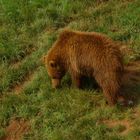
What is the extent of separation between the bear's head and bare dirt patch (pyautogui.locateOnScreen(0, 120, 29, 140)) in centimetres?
92

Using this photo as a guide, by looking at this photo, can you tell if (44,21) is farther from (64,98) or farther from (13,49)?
(64,98)

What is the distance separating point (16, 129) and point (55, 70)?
1.22m

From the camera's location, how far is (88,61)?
8891 mm

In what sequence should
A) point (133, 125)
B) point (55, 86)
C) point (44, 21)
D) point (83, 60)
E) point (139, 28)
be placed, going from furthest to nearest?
point (44, 21), point (139, 28), point (55, 86), point (83, 60), point (133, 125)

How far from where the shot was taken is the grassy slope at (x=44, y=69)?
8609mm

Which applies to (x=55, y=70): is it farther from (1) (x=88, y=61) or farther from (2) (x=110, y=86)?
(2) (x=110, y=86)

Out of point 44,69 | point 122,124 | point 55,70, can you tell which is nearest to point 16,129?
point 55,70

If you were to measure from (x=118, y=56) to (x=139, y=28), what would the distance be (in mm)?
2148

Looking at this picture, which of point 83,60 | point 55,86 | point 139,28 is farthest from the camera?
point 139,28

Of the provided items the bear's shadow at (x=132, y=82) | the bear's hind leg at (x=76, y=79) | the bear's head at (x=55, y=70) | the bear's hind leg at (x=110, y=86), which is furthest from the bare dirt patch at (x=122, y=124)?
the bear's head at (x=55, y=70)

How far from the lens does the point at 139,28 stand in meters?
10.7

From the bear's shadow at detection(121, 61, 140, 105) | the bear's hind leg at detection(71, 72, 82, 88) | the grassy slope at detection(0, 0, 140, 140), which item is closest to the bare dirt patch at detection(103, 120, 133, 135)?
the grassy slope at detection(0, 0, 140, 140)

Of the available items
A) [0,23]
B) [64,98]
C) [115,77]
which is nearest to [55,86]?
[64,98]

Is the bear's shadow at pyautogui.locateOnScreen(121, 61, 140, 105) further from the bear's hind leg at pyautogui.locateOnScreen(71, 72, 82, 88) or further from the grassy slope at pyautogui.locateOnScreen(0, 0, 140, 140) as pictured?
the bear's hind leg at pyautogui.locateOnScreen(71, 72, 82, 88)
